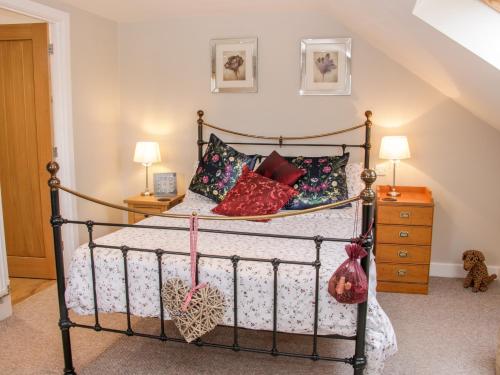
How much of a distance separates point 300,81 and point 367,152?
836 millimetres

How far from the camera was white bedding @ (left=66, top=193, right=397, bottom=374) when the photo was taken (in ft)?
7.45

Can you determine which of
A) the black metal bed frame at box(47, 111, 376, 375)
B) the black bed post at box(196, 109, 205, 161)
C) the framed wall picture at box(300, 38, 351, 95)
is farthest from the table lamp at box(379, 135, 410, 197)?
the black metal bed frame at box(47, 111, 376, 375)

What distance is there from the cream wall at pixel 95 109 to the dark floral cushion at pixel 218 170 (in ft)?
3.08

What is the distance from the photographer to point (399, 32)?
9.73 ft

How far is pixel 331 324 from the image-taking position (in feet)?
7.45

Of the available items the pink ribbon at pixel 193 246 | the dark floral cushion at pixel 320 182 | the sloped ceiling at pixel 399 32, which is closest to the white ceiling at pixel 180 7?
the sloped ceiling at pixel 399 32

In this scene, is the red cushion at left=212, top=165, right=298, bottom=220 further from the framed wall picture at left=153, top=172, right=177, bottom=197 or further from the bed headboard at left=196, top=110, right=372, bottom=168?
the framed wall picture at left=153, top=172, right=177, bottom=197

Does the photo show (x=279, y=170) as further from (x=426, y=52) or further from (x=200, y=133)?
(x=426, y=52)

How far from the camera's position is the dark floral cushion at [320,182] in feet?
12.1

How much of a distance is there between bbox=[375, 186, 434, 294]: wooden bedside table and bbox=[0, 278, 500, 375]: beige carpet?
0.30m

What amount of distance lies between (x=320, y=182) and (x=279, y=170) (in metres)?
0.33

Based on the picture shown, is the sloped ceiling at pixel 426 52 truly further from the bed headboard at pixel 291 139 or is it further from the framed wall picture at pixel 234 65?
the framed wall picture at pixel 234 65

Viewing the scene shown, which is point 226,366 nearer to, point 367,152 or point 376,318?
point 376,318

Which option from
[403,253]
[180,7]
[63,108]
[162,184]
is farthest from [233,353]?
[180,7]
